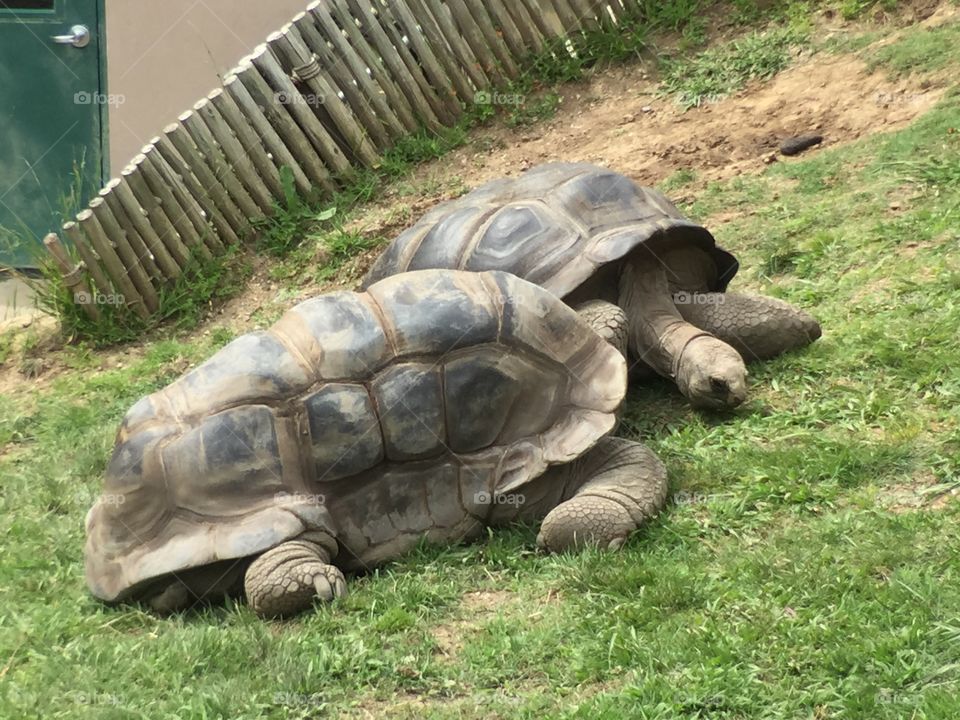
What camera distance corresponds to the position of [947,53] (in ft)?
28.2

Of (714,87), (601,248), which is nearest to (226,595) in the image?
(601,248)

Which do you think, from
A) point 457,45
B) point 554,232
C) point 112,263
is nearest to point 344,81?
point 457,45

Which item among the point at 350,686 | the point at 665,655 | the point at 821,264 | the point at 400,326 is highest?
the point at 400,326

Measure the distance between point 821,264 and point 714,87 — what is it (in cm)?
324

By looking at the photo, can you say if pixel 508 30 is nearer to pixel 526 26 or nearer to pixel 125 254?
pixel 526 26

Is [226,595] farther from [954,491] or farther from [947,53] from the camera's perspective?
[947,53]

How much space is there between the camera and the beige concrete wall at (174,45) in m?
10.7

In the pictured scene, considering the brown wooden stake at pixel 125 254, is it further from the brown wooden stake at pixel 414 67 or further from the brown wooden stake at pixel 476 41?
the brown wooden stake at pixel 476 41

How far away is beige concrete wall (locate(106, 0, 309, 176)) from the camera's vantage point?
35.1ft

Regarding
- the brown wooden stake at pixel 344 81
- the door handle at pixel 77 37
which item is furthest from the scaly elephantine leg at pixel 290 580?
the door handle at pixel 77 37

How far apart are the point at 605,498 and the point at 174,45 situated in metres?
7.33

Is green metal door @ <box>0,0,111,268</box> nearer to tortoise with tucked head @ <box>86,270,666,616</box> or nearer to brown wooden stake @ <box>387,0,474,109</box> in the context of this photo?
brown wooden stake @ <box>387,0,474,109</box>

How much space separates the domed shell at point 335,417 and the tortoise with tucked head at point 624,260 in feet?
2.25

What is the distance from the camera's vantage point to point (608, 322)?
5848mm
